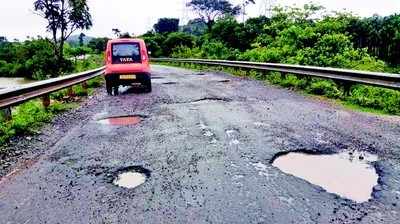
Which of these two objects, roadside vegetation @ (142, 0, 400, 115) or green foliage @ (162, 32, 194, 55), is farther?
green foliage @ (162, 32, 194, 55)

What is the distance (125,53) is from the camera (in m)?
13.9

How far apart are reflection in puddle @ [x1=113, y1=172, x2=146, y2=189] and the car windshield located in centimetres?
983

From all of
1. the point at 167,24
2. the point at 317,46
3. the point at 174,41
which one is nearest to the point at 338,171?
the point at 317,46

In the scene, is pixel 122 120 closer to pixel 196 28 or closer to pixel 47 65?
pixel 47 65

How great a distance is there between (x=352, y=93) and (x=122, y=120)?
20.5 feet

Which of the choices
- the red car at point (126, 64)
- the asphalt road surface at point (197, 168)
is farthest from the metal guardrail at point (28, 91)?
the red car at point (126, 64)

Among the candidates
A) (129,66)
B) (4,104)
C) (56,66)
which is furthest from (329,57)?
(56,66)

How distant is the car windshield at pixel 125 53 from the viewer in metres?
13.8

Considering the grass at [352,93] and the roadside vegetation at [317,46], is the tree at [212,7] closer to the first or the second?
the roadside vegetation at [317,46]

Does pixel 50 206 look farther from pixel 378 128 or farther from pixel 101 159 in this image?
pixel 378 128

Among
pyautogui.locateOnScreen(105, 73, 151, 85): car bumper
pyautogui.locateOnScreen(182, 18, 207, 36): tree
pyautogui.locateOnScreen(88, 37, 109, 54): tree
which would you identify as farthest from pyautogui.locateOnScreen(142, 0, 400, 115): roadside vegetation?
pyautogui.locateOnScreen(88, 37, 109, 54): tree

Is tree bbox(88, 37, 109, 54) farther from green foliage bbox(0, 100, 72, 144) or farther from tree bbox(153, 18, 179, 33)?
green foliage bbox(0, 100, 72, 144)

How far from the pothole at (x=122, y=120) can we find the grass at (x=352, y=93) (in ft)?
15.0

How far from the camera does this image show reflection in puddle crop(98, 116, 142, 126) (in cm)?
762
